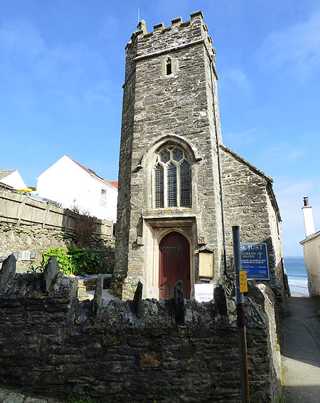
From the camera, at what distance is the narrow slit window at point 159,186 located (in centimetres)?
1121

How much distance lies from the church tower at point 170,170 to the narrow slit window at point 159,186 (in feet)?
0.13

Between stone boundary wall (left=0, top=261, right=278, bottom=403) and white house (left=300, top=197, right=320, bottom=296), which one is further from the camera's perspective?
white house (left=300, top=197, right=320, bottom=296)

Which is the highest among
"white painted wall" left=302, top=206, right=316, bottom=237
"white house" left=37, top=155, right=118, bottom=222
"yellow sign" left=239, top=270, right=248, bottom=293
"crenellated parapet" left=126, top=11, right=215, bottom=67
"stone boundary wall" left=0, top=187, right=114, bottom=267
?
"crenellated parapet" left=126, top=11, right=215, bottom=67

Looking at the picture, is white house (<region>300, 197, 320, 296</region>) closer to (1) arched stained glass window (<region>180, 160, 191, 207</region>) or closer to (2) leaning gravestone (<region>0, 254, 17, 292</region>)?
(1) arched stained glass window (<region>180, 160, 191, 207</region>)

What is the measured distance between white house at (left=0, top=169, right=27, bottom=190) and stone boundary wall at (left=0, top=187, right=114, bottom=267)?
10911 millimetres

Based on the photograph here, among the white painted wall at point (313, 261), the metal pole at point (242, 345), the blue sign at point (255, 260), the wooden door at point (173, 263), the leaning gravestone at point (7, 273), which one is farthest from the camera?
the white painted wall at point (313, 261)

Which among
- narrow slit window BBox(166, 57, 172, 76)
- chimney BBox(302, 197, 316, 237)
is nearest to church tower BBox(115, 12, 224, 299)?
narrow slit window BBox(166, 57, 172, 76)

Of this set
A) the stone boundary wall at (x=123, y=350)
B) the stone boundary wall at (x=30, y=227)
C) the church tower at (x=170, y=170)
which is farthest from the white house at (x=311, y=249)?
the stone boundary wall at (x=123, y=350)

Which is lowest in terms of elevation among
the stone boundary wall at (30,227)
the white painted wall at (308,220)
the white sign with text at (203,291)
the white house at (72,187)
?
the white sign with text at (203,291)

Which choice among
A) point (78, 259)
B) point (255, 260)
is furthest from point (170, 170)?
point (78, 259)

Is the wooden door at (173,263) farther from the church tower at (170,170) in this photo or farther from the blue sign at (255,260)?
the blue sign at (255,260)

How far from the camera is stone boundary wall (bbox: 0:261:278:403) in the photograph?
3.66 m

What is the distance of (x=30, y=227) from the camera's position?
13.6 meters

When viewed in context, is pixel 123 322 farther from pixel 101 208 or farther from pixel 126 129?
pixel 101 208
